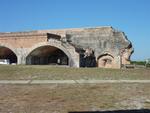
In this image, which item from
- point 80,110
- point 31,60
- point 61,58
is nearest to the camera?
point 80,110

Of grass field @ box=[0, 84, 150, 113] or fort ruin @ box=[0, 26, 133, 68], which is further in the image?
fort ruin @ box=[0, 26, 133, 68]

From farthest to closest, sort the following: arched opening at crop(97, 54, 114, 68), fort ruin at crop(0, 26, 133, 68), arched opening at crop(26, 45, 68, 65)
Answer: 1. arched opening at crop(26, 45, 68, 65)
2. arched opening at crop(97, 54, 114, 68)
3. fort ruin at crop(0, 26, 133, 68)

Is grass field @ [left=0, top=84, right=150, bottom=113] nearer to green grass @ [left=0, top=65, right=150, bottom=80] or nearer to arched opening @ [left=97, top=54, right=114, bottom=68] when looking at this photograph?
green grass @ [left=0, top=65, right=150, bottom=80]

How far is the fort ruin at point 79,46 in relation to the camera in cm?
3366

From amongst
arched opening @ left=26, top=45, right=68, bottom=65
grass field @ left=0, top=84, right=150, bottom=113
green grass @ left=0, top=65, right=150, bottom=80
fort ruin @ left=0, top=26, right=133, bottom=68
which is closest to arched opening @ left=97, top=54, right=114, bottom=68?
fort ruin @ left=0, top=26, right=133, bottom=68

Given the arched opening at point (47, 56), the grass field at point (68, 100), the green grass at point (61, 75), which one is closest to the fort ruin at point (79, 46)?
the arched opening at point (47, 56)

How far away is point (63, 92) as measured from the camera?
9.73m

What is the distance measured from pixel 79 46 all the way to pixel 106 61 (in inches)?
143

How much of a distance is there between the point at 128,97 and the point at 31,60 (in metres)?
28.6

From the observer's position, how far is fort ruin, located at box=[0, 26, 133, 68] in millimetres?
33656

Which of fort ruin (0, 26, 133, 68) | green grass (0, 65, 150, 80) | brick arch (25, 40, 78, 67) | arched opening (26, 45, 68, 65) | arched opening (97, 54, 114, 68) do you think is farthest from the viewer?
arched opening (26, 45, 68, 65)

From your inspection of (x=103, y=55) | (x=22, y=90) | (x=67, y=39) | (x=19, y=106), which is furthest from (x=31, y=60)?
(x=19, y=106)

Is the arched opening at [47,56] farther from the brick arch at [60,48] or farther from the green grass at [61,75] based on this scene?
the green grass at [61,75]

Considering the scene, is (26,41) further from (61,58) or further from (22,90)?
(22,90)
